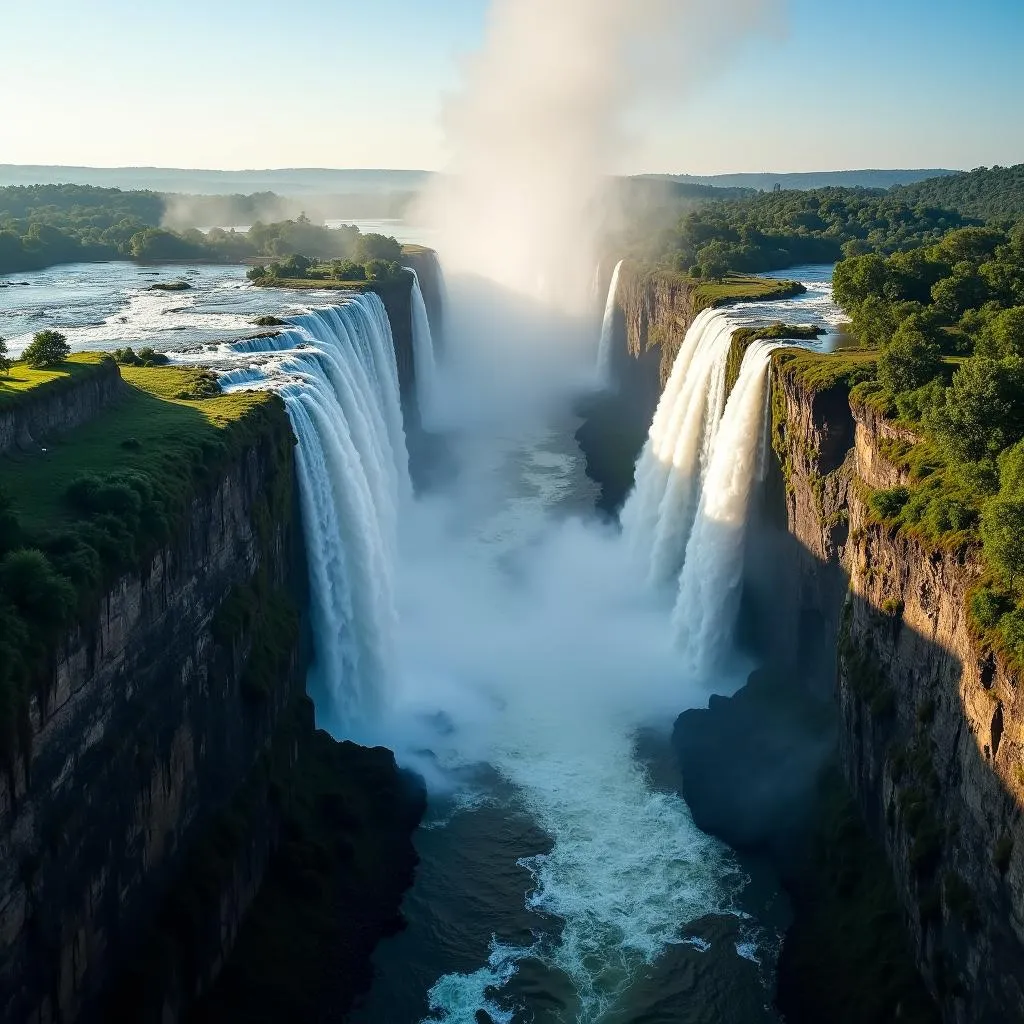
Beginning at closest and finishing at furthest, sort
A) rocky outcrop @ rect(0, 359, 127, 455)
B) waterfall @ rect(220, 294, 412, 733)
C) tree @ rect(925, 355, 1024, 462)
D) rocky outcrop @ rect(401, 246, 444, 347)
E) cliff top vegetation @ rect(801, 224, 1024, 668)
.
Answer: cliff top vegetation @ rect(801, 224, 1024, 668) → rocky outcrop @ rect(0, 359, 127, 455) → tree @ rect(925, 355, 1024, 462) → waterfall @ rect(220, 294, 412, 733) → rocky outcrop @ rect(401, 246, 444, 347)

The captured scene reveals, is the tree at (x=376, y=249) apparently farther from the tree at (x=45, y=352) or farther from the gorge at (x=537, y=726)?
the tree at (x=45, y=352)

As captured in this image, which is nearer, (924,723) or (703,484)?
(924,723)

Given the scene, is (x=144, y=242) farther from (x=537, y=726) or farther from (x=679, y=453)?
(x=537, y=726)

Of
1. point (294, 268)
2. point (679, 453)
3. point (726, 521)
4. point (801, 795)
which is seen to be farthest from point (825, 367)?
point (294, 268)

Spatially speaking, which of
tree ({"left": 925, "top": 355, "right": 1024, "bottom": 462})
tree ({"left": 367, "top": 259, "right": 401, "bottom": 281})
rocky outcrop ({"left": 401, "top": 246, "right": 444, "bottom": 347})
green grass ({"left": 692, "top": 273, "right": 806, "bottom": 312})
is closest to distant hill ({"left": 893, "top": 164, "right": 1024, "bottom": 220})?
green grass ({"left": 692, "top": 273, "right": 806, "bottom": 312})

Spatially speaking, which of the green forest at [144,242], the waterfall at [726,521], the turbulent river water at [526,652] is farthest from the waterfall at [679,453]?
the green forest at [144,242]

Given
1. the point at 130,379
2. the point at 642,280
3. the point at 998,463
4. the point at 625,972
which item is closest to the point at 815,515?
the point at 998,463

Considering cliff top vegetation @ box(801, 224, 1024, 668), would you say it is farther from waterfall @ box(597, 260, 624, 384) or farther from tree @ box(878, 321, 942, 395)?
waterfall @ box(597, 260, 624, 384)
